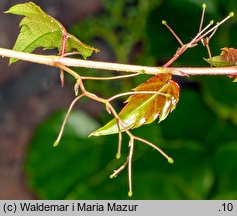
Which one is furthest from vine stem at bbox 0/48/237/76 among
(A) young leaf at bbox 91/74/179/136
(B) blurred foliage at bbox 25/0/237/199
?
(B) blurred foliage at bbox 25/0/237/199

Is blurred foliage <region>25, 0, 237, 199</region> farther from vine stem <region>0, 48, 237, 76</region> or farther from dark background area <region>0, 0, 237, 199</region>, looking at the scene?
vine stem <region>0, 48, 237, 76</region>

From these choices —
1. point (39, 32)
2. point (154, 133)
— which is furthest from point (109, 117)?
point (39, 32)

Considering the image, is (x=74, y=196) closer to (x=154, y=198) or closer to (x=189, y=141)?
(x=154, y=198)

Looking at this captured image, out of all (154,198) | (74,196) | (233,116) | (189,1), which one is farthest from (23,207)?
(189,1)

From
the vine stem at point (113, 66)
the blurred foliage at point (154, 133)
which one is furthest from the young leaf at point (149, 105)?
the blurred foliage at point (154, 133)

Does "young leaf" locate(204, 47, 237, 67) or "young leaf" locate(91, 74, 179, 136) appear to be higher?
"young leaf" locate(204, 47, 237, 67)

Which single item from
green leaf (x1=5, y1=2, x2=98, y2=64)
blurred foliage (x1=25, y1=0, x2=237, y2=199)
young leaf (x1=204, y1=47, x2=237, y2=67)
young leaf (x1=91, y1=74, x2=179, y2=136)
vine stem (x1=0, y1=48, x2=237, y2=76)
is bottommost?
young leaf (x1=91, y1=74, x2=179, y2=136)

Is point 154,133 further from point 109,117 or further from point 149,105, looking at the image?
point 149,105
